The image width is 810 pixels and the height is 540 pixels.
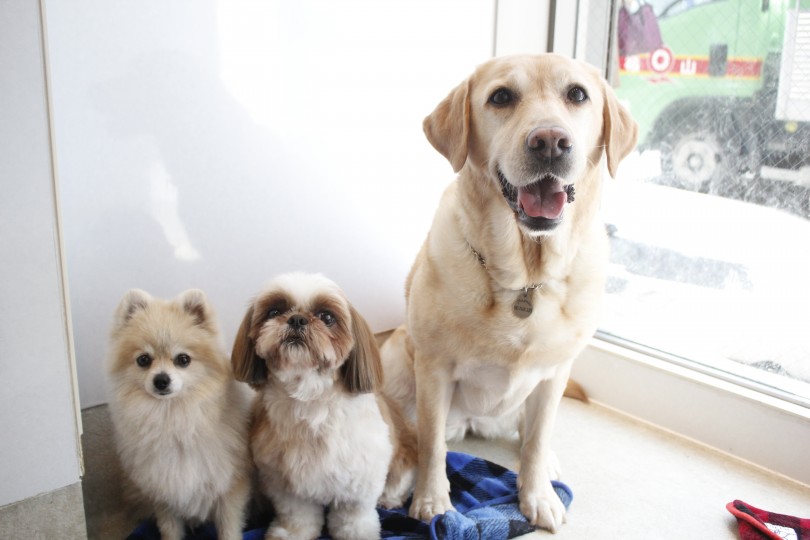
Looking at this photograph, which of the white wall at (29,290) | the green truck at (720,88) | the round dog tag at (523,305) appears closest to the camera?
the white wall at (29,290)

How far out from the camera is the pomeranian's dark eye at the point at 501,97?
5.16ft

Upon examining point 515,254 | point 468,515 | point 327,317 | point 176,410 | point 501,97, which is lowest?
point 468,515

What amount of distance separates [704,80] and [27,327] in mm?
2155

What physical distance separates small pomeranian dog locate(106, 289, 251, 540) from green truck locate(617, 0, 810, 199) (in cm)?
173

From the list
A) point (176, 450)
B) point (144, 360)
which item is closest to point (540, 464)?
point (176, 450)

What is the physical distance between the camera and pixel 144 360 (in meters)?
1.55

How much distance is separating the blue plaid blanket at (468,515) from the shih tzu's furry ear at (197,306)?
0.58 m

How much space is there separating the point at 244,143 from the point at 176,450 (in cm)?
95

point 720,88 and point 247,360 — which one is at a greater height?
point 720,88

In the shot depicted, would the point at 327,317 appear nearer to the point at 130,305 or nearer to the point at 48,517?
the point at 130,305

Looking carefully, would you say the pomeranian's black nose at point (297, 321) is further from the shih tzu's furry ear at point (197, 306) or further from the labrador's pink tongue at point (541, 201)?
the labrador's pink tongue at point (541, 201)

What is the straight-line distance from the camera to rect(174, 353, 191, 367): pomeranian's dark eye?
1.56 m

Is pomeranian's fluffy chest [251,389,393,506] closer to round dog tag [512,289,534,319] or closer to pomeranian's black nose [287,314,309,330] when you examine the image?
pomeranian's black nose [287,314,309,330]

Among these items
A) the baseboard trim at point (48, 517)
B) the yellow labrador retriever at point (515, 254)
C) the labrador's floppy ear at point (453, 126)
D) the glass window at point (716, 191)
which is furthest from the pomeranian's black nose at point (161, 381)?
the glass window at point (716, 191)
